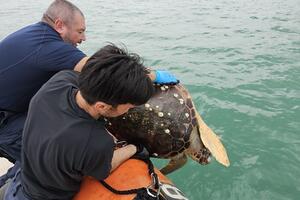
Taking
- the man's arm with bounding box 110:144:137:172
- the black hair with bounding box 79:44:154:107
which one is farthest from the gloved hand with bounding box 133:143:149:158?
the black hair with bounding box 79:44:154:107

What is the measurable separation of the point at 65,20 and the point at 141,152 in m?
1.10

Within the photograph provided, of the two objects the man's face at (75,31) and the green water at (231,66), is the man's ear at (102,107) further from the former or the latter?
the green water at (231,66)

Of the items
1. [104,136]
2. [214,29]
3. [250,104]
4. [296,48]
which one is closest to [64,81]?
[104,136]

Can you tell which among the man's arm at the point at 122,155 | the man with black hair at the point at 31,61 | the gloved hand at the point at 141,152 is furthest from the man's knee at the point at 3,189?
the gloved hand at the point at 141,152

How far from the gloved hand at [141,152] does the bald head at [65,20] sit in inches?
36.9

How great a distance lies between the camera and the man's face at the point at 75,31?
2861 millimetres

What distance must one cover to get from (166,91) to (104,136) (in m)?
0.91

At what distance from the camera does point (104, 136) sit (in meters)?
1.92

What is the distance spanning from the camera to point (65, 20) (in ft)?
9.29

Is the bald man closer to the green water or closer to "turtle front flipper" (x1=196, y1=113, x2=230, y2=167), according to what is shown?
"turtle front flipper" (x1=196, y1=113, x2=230, y2=167)

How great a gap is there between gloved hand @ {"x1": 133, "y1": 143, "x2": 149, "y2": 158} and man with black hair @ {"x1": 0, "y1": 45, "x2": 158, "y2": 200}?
0.44 m

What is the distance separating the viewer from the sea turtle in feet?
8.75

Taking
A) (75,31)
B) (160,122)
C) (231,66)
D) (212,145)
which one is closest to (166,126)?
(160,122)

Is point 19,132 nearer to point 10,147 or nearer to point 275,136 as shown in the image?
point 10,147
